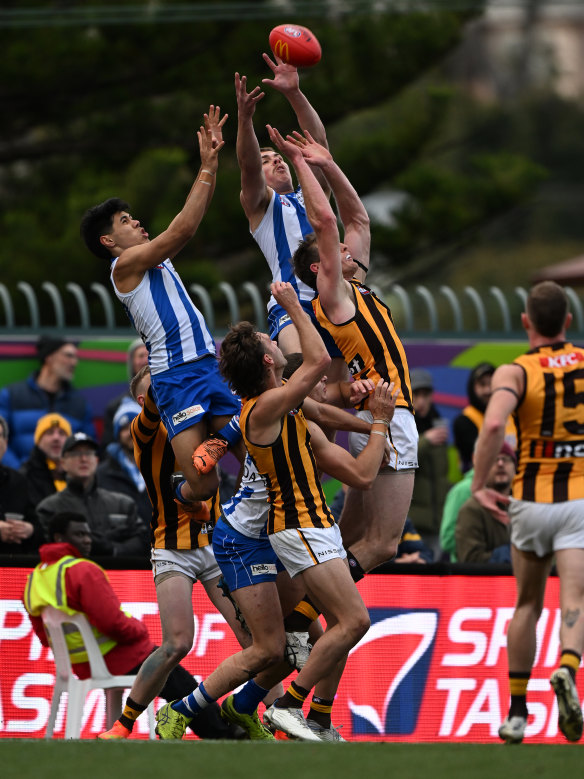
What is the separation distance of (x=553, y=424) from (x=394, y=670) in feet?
8.99

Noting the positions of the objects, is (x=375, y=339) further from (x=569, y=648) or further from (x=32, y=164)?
(x=32, y=164)

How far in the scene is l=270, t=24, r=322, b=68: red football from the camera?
29.2 ft

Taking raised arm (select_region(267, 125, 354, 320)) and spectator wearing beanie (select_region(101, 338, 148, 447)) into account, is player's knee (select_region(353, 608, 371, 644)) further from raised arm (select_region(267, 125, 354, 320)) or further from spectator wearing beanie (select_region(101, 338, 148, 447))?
spectator wearing beanie (select_region(101, 338, 148, 447))

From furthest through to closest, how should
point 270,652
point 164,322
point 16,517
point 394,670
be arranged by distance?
point 16,517, point 394,670, point 164,322, point 270,652

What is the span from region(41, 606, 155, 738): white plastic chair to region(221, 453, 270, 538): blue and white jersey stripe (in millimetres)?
1618

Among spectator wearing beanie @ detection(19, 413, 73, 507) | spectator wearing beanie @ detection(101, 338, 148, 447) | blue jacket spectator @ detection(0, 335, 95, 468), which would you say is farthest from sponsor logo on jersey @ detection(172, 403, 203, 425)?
blue jacket spectator @ detection(0, 335, 95, 468)

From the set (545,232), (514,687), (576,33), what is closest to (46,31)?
(514,687)

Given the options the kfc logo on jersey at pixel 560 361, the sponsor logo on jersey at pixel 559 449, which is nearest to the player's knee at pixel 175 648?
the sponsor logo on jersey at pixel 559 449

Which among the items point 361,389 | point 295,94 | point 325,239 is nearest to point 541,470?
point 361,389

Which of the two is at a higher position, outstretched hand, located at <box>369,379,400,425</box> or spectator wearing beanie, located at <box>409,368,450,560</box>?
outstretched hand, located at <box>369,379,400,425</box>

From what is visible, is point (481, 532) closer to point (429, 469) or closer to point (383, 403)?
point (429, 469)

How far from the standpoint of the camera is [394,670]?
32.0 ft

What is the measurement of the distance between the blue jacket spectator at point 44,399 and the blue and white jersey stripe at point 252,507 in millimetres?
4531

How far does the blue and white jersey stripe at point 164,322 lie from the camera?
8.38m
